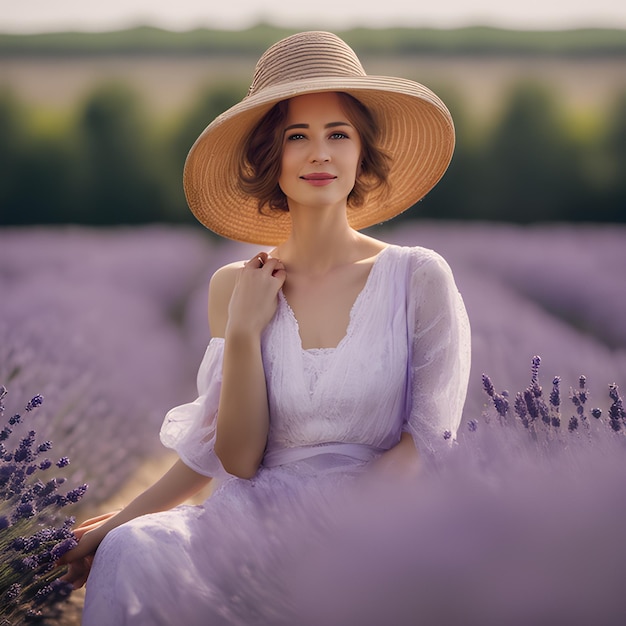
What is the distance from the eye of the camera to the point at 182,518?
1.13 m

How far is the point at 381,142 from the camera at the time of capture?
152 centimetres

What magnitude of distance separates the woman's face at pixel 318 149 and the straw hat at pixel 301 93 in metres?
0.04

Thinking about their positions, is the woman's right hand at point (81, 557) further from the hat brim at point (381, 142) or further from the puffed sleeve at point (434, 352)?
the hat brim at point (381, 142)

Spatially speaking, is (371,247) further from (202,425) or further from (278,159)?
(202,425)

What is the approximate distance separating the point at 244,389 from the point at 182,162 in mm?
1740

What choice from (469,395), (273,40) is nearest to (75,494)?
(469,395)

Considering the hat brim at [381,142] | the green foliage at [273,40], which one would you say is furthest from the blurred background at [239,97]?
the hat brim at [381,142]

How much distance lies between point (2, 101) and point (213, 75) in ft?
2.37

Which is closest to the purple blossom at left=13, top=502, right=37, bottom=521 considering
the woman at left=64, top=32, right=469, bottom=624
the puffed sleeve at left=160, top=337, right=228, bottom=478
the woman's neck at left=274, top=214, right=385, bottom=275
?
the woman at left=64, top=32, right=469, bottom=624

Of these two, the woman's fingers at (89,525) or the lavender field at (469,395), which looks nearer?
the lavender field at (469,395)

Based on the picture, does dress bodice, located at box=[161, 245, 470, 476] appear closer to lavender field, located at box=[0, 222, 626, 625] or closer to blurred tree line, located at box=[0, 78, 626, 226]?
lavender field, located at box=[0, 222, 626, 625]

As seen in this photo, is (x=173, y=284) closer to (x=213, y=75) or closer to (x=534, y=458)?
(x=213, y=75)

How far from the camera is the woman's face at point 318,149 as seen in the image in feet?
4.25

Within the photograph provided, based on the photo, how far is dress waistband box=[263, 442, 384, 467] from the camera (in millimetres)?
1255
